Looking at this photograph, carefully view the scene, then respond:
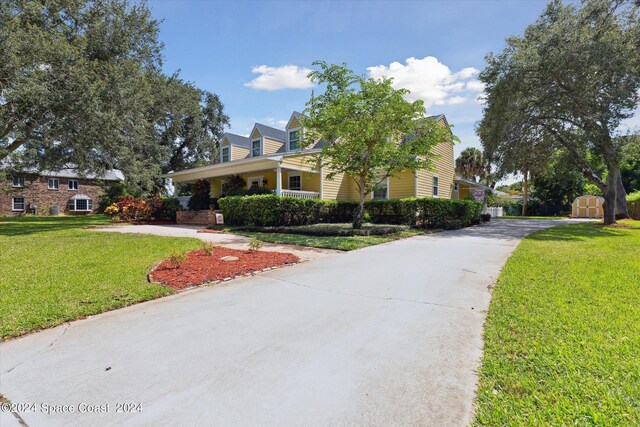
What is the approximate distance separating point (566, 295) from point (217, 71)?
1356 cm

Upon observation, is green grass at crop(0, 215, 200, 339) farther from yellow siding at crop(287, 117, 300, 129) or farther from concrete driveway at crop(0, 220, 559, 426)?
yellow siding at crop(287, 117, 300, 129)

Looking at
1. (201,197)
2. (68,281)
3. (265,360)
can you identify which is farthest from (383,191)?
(265,360)

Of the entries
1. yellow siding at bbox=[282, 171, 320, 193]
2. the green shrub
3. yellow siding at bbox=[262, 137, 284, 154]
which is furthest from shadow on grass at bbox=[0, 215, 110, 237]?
the green shrub

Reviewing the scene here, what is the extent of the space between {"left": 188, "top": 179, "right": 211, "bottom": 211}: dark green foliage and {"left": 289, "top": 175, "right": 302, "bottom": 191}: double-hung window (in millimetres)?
6106

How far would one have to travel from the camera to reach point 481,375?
250cm

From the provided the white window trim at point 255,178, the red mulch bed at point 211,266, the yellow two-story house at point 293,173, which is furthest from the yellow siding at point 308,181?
the red mulch bed at point 211,266

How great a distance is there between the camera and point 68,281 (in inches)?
203

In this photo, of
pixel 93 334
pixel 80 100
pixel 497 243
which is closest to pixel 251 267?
pixel 93 334

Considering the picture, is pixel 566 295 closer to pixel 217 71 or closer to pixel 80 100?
pixel 217 71

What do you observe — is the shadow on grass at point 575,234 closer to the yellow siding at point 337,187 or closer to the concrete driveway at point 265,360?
the concrete driveway at point 265,360

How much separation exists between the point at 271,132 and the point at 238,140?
319 centimetres

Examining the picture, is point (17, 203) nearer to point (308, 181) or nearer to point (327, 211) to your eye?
point (308, 181)

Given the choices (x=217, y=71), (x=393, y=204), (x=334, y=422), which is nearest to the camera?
(x=334, y=422)

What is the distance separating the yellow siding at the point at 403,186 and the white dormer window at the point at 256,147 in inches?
389
